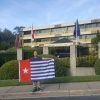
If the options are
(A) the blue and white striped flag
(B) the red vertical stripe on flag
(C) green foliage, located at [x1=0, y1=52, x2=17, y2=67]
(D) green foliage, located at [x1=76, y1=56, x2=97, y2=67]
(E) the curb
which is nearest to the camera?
(E) the curb

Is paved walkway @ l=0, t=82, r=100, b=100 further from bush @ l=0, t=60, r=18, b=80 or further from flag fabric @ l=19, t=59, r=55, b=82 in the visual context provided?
bush @ l=0, t=60, r=18, b=80

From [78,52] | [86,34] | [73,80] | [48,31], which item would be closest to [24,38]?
[48,31]

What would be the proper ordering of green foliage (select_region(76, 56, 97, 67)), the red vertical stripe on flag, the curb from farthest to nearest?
green foliage (select_region(76, 56, 97, 67))
the red vertical stripe on flag
the curb

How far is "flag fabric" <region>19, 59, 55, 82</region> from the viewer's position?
1568 cm

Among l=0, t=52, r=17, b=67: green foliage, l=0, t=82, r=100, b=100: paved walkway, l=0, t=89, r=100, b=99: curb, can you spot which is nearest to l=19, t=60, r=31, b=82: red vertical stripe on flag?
l=0, t=82, r=100, b=100: paved walkway

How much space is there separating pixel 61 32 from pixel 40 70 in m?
92.8

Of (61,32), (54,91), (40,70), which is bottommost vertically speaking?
(54,91)

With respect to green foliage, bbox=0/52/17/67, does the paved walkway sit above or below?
below

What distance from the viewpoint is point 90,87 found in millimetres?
15203

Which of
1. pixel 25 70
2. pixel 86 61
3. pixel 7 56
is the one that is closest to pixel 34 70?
pixel 25 70

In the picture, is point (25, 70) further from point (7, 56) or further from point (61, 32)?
point (61, 32)

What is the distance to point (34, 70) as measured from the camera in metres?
15.8

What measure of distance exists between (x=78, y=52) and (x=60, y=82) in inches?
486

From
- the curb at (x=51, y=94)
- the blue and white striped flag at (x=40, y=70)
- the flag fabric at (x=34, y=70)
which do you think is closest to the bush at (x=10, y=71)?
the flag fabric at (x=34, y=70)
